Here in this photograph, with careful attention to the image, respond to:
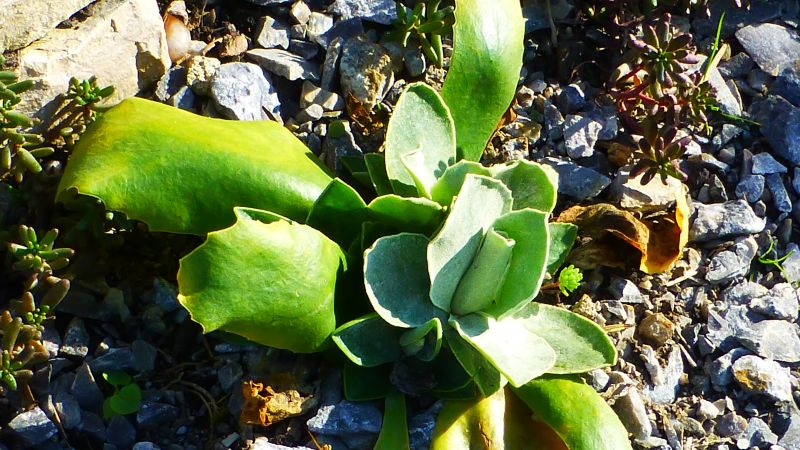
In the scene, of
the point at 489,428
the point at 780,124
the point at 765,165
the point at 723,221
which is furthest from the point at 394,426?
the point at 780,124

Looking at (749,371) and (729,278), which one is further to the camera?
(729,278)

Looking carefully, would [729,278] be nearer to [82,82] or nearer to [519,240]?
[519,240]

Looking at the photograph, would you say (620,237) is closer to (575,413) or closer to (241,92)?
(575,413)

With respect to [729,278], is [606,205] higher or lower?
higher

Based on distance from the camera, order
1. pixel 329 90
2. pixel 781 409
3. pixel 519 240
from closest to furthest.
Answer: pixel 519 240, pixel 781 409, pixel 329 90

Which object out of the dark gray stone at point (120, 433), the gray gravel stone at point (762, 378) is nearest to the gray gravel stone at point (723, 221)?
the gray gravel stone at point (762, 378)

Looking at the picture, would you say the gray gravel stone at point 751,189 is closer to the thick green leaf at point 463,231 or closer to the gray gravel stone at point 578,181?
the gray gravel stone at point 578,181

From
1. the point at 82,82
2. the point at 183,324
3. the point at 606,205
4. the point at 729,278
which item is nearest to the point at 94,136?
the point at 82,82

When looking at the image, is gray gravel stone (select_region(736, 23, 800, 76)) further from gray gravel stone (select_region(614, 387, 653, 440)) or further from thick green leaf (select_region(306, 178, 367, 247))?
thick green leaf (select_region(306, 178, 367, 247))
